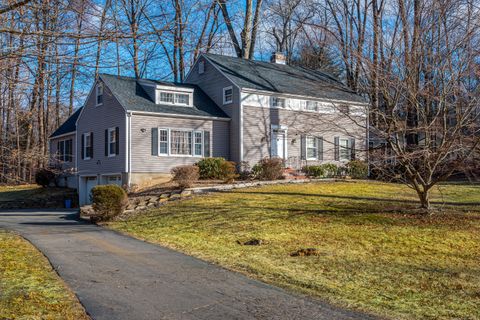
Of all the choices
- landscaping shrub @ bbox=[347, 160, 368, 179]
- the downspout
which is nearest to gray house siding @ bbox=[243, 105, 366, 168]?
landscaping shrub @ bbox=[347, 160, 368, 179]

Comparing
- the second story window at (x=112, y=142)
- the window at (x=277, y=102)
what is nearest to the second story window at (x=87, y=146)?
the second story window at (x=112, y=142)

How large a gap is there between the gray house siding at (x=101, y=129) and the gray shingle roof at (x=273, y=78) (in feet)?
20.5

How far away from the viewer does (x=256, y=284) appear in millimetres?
7883

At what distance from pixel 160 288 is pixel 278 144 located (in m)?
20.9

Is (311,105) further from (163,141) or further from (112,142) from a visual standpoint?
(112,142)

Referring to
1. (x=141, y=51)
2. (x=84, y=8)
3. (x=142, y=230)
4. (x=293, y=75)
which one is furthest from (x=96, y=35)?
(x=293, y=75)

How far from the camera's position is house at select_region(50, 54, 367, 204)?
24922 mm

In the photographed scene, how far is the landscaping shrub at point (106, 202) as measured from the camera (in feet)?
53.5

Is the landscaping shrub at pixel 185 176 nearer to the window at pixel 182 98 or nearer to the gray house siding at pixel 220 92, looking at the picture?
the gray house siding at pixel 220 92

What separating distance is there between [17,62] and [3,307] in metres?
4.22

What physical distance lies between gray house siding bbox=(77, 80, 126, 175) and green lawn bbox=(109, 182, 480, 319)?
309 inches

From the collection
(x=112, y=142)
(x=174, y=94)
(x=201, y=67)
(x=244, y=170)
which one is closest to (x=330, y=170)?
(x=244, y=170)

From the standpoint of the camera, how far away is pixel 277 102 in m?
28.0

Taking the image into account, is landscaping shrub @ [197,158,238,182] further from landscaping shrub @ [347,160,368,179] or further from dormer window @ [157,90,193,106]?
landscaping shrub @ [347,160,368,179]
